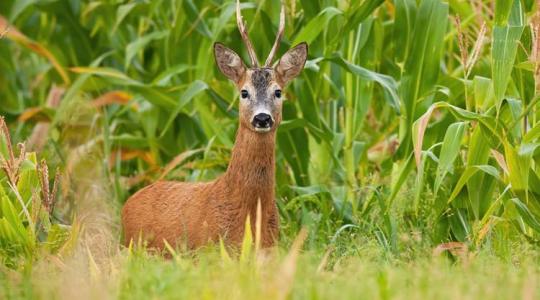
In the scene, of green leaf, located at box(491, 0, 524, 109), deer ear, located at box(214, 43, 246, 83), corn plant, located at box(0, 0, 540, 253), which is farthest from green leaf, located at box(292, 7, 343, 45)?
green leaf, located at box(491, 0, 524, 109)

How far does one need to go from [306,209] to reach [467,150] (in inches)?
41.4

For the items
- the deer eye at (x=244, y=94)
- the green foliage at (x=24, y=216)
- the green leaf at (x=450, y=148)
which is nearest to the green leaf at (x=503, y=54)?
the green leaf at (x=450, y=148)

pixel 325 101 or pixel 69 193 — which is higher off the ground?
pixel 325 101

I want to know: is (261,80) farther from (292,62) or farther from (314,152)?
(314,152)

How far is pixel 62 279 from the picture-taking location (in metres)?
4.78

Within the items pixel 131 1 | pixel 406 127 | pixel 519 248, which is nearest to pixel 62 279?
pixel 519 248

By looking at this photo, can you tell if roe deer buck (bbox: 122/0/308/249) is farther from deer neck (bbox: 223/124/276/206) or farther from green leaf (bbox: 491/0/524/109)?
green leaf (bbox: 491/0/524/109)

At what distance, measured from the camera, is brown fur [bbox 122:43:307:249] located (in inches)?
246

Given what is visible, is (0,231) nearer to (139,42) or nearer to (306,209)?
(306,209)

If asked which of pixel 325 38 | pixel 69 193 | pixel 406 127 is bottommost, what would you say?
pixel 69 193

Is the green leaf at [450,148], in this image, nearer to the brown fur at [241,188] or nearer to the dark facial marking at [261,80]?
the brown fur at [241,188]

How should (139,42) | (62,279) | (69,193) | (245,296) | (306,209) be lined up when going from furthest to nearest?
(139,42) < (69,193) < (306,209) < (62,279) < (245,296)

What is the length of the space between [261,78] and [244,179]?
21.2 inches

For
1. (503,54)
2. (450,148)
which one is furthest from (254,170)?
(503,54)
